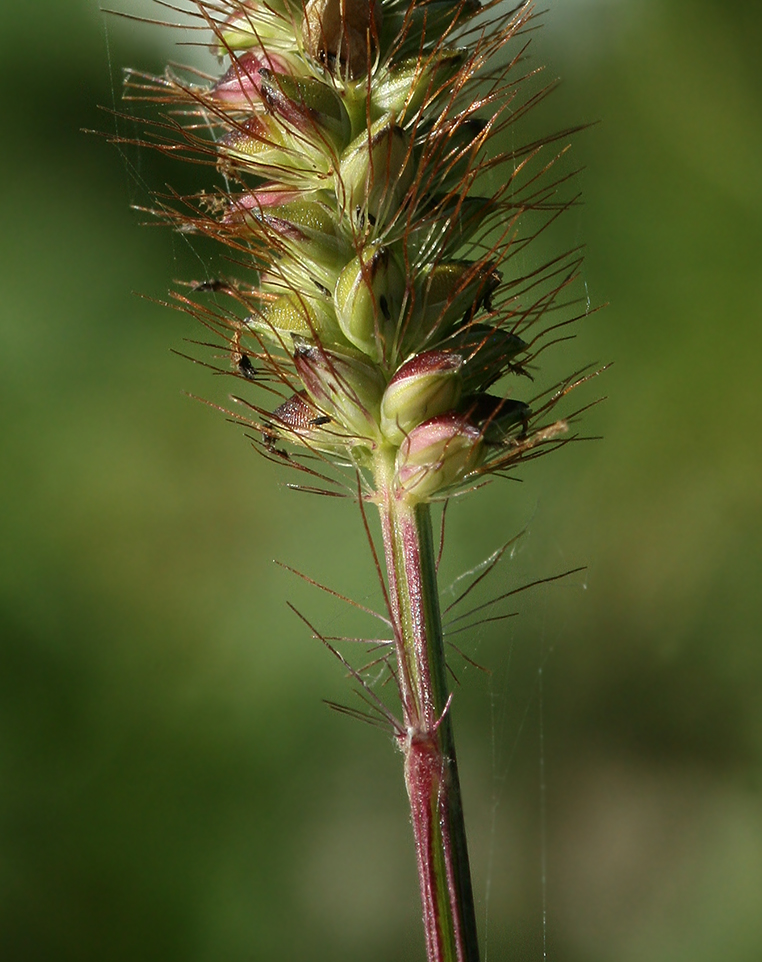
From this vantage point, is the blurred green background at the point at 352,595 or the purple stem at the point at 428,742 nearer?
the purple stem at the point at 428,742

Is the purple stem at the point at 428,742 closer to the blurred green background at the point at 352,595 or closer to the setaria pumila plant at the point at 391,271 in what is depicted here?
the setaria pumila plant at the point at 391,271

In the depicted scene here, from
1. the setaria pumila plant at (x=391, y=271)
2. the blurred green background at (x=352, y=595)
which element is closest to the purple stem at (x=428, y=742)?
the setaria pumila plant at (x=391, y=271)

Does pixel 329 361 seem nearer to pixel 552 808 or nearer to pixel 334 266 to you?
pixel 334 266

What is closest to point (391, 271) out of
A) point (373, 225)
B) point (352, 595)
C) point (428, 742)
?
point (373, 225)

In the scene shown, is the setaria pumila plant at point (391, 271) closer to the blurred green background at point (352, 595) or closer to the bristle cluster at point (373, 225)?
the bristle cluster at point (373, 225)

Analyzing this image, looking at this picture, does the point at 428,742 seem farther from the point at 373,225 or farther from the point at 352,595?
the point at 352,595

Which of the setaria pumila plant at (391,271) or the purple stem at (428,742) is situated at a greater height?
the setaria pumila plant at (391,271)

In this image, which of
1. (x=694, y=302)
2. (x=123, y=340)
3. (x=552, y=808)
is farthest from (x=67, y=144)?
(x=552, y=808)
